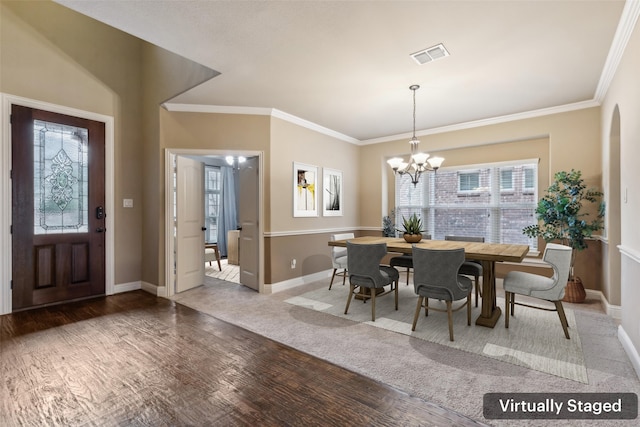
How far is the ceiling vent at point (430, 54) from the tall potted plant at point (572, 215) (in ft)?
8.13

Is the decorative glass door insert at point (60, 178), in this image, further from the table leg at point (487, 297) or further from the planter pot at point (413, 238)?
the table leg at point (487, 297)

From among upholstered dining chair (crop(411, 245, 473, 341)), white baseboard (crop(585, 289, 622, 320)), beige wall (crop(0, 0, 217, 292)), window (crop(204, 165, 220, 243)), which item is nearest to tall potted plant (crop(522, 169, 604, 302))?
white baseboard (crop(585, 289, 622, 320))

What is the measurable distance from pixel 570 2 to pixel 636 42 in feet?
2.16

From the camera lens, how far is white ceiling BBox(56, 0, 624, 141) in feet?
7.44

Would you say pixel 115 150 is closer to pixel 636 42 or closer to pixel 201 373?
pixel 201 373

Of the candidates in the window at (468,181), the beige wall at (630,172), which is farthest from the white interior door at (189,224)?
the beige wall at (630,172)

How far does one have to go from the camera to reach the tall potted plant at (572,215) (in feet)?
12.5

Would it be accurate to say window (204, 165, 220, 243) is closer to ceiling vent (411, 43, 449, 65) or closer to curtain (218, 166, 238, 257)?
curtain (218, 166, 238, 257)

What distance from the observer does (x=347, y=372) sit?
2258mm

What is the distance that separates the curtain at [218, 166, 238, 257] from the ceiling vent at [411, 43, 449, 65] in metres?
6.10

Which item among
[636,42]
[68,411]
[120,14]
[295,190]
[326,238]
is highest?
[120,14]

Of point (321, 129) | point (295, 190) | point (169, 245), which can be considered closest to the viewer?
point (169, 245)

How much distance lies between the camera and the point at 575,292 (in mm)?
3879

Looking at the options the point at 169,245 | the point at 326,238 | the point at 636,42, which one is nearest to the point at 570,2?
the point at 636,42
